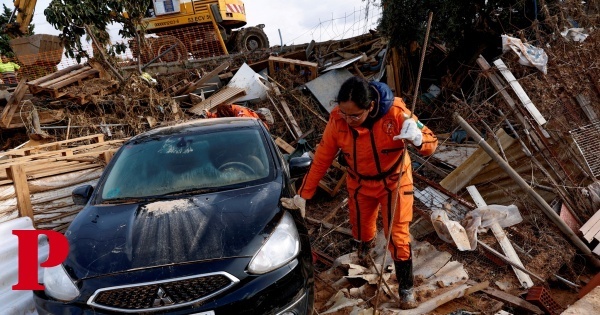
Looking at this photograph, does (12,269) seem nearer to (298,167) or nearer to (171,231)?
(171,231)

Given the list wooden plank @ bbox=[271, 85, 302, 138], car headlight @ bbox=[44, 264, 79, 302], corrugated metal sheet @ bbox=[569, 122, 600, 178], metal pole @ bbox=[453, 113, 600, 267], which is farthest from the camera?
wooden plank @ bbox=[271, 85, 302, 138]

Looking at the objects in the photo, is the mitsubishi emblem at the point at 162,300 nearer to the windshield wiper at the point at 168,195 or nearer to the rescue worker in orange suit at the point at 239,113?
the windshield wiper at the point at 168,195

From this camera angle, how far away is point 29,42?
10.0 meters

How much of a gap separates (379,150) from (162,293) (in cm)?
182

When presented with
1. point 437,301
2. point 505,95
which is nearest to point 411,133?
point 437,301

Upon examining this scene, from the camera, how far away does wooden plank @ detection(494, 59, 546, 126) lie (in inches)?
173

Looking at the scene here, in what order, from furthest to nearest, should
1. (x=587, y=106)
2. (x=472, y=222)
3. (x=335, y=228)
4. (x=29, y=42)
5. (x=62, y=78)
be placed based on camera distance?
(x=29, y=42), (x=62, y=78), (x=587, y=106), (x=335, y=228), (x=472, y=222)

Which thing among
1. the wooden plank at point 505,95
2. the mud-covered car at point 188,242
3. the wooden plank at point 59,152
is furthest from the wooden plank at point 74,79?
the wooden plank at point 505,95

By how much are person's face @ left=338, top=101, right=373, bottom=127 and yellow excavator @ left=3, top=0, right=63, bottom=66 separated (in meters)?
9.90

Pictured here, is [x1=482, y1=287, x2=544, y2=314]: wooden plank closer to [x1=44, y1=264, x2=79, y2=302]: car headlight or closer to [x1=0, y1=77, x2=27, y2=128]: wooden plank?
[x1=44, y1=264, x2=79, y2=302]: car headlight

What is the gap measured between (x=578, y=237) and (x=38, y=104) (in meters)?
9.76

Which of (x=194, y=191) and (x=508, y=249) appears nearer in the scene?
(x=194, y=191)

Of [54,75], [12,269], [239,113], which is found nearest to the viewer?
[12,269]

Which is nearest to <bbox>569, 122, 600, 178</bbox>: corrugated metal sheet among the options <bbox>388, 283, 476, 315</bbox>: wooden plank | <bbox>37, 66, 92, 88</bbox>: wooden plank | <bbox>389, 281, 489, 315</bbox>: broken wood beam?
<bbox>389, 281, 489, 315</bbox>: broken wood beam
